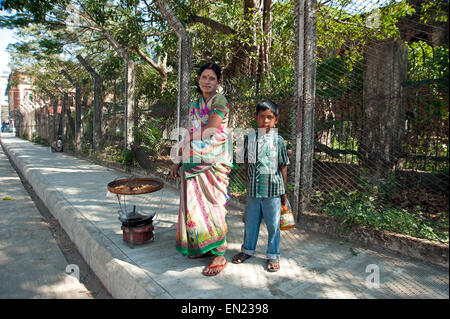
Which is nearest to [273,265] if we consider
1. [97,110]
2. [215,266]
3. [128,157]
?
[215,266]

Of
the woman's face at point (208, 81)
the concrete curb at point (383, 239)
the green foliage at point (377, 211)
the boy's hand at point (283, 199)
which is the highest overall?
the woman's face at point (208, 81)

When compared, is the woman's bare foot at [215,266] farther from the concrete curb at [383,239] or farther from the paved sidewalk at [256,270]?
the concrete curb at [383,239]

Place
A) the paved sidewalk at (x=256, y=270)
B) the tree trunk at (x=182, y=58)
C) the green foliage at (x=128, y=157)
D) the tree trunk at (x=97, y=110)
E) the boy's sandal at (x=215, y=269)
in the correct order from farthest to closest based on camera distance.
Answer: the tree trunk at (x=97, y=110) → the green foliage at (x=128, y=157) → the tree trunk at (x=182, y=58) → the boy's sandal at (x=215, y=269) → the paved sidewalk at (x=256, y=270)

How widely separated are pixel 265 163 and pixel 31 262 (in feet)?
9.01

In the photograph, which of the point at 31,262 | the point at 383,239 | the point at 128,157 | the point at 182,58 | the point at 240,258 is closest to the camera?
the point at 240,258

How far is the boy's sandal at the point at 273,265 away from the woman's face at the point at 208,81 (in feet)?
5.24

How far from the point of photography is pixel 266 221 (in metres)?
2.70

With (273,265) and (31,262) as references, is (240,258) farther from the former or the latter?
(31,262)

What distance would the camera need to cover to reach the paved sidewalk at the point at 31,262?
8.80 ft

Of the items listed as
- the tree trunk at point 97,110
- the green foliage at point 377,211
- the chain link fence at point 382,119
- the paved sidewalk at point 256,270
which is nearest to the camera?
the paved sidewalk at point 256,270

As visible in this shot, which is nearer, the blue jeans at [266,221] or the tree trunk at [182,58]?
the blue jeans at [266,221]

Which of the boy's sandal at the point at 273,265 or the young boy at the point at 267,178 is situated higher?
the young boy at the point at 267,178

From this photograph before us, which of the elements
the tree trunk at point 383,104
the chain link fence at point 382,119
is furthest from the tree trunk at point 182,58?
the tree trunk at point 383,104

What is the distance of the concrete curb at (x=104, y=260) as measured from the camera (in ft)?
7.56
